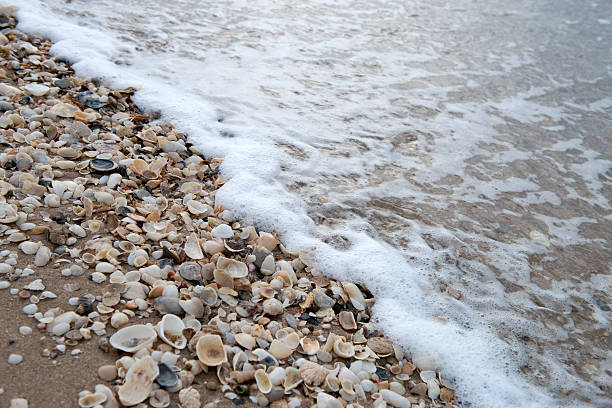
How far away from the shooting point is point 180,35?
4.81 metres

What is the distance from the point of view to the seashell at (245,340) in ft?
5.74

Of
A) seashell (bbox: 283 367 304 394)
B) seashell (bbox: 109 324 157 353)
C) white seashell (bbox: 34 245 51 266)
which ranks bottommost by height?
seashell (bbox: 283 367 304 394)

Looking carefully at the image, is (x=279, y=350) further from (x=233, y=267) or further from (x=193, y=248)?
(x=193, y=248)

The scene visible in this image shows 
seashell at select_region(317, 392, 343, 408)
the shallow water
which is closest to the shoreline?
seashell at select_region(317, 392, 343, 408)

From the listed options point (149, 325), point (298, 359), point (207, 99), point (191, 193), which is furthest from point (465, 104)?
point (149, 325)

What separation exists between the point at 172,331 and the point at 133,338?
0.13 meters

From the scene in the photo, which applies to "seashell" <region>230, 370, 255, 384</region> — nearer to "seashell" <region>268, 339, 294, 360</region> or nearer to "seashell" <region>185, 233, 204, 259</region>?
"seashell" <region>268, 339, 294, 360</region>

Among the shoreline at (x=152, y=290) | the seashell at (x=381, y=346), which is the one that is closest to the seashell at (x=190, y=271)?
the shoreline at (x=152, y=290)

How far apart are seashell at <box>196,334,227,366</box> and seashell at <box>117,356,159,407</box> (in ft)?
0.53

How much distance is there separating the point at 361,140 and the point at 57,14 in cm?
323

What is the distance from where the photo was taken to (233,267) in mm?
2070

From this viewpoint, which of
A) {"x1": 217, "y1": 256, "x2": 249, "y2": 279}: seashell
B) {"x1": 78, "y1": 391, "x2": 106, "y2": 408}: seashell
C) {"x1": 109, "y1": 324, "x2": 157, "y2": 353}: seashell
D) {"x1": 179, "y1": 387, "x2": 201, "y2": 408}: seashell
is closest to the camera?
{"x1": 78, "y1": 391, "x2": 106, "y2": 408}: seashell

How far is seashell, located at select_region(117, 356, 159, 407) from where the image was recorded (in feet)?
4.74

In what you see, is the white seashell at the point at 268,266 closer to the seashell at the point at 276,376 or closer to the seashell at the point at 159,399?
the seashell at the point at 276,376
